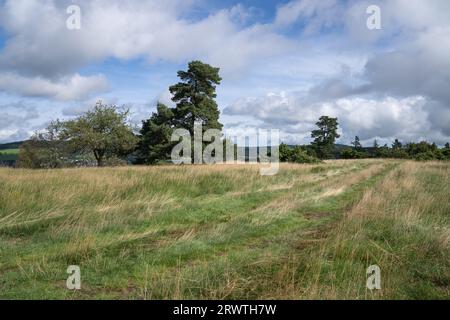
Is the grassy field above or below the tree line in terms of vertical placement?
below

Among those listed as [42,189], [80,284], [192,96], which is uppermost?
[192,96]

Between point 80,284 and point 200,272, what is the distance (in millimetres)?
1549

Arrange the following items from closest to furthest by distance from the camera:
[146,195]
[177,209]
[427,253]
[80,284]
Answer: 1. [80,284]
2. [427,253]
3. [177,209]
4. [146,195]

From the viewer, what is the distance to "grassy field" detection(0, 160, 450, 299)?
183 inches

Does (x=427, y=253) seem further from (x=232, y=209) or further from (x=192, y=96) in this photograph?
(x=192, y=96)

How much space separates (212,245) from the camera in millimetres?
6641

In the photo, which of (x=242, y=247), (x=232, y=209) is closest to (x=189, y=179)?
(x=232, y=209)

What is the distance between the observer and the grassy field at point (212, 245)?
4.64 metres

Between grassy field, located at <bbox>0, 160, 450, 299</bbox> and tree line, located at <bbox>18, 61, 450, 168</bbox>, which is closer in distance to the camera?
grassy field, located at <bbox>0, 160, 450, 299</bbox>

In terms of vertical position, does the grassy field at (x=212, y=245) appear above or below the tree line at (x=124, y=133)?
below

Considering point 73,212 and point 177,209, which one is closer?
point 73,212

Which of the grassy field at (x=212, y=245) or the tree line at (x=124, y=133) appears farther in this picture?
the tree line at (x=124, y=133)

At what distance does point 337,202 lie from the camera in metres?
11.5

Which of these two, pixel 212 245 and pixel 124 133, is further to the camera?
pixel 124 133
